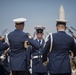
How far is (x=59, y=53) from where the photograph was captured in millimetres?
6043

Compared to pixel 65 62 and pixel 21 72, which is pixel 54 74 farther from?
pixel 21 72

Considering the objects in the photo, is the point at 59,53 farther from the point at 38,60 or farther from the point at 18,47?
the point at 38,60

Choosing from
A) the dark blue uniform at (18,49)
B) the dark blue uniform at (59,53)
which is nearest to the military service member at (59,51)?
the dark blue uniform at (59,53)

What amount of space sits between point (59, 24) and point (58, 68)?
2.88ft

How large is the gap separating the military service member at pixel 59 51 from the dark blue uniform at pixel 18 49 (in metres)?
0.70

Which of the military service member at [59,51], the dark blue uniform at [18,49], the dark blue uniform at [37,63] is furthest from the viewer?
the dark blue uniform at [37,63]

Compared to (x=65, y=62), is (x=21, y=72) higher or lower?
lower

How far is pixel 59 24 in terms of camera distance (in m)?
6.21

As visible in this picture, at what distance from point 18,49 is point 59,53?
1.07 metres

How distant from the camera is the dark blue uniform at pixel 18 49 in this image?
669 cm

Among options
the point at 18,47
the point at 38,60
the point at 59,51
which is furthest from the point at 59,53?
the point at 38,60

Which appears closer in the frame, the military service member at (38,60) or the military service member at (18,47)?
the military service member at (18,47)

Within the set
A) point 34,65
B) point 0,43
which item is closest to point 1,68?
point 34,65

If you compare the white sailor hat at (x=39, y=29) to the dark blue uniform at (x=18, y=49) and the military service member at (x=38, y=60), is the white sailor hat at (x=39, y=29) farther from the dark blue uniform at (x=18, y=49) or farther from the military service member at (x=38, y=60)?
the dark blue uniform at (x=18, y=49)
